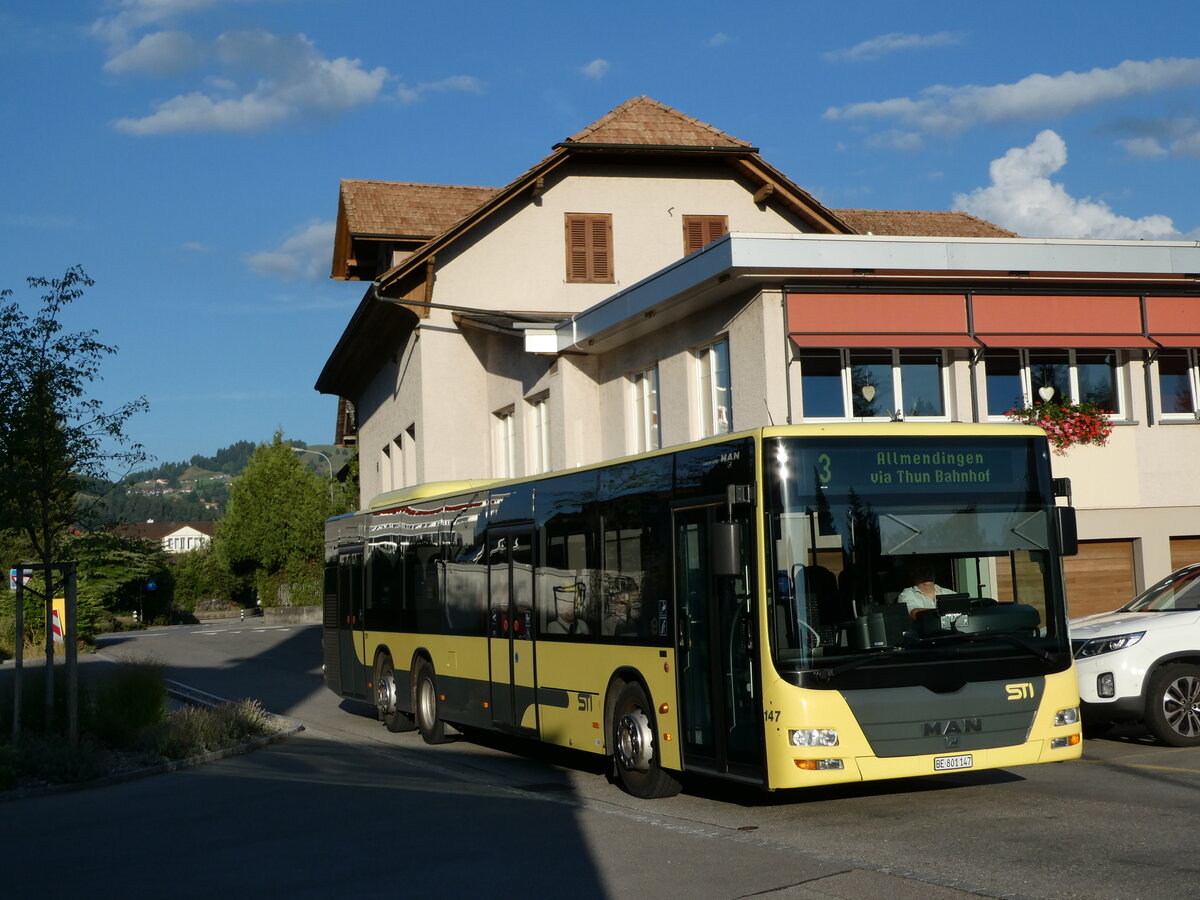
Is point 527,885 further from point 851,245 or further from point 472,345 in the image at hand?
point 472,345

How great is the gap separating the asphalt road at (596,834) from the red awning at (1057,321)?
6917mm

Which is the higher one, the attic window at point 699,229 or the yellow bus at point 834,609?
the attic window at point 699,229

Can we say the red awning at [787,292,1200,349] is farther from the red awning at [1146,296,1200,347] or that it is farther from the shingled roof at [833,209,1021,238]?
the shingled roof at [833,209,1021,238]

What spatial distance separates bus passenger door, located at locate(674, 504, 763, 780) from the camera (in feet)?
33.0

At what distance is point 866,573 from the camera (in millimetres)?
9852

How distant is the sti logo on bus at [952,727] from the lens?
982 cm

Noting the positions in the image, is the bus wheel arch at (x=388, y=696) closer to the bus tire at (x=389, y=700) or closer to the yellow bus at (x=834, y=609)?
the bus tire at (x=389, y=700)

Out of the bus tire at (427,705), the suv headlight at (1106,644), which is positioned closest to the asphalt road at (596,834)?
the suv headlight at (1106,644)

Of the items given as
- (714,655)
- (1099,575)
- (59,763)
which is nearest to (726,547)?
(714,655)

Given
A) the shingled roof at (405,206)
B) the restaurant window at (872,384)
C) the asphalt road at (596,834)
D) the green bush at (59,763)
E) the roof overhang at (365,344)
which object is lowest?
the asphalt road at (596,834)

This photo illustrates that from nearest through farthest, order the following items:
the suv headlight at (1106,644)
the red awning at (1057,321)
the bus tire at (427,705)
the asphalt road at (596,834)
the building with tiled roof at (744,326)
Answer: the asphalt road at (596,834), the suv headlight at (1106,644), the bus tire at (427,705), the building with tiled roof at (744,326), the red awning at (1057,321)

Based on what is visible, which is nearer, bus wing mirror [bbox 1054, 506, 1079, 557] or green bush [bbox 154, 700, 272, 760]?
bus wing mirror [bbox 1054, 506, 1079, 557]

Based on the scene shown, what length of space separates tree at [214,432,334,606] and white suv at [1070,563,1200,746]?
6466 centimetres

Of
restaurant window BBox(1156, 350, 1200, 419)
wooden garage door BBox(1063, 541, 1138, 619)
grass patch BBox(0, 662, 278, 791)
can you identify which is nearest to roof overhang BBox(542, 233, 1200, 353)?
restaurant window BBox(1156, 350, 1200, 419)
